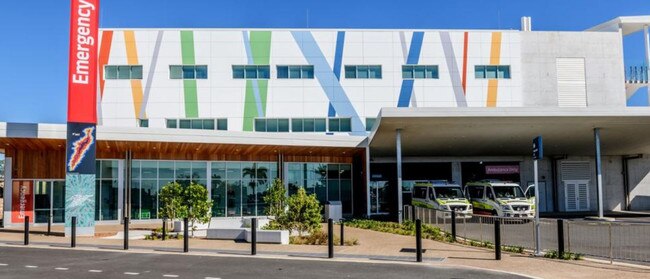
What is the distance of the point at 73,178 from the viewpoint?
22.7 m

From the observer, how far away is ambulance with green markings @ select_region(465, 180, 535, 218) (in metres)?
26.9

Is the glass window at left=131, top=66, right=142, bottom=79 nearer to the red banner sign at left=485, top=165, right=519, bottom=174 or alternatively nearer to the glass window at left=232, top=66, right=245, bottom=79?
the glass window at left=232, top=66, right=245, bottom=79

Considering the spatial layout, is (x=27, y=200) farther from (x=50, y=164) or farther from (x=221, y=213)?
(x=221, y=213)

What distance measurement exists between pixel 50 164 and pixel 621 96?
129 ft

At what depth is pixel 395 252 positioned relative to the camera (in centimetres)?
1628

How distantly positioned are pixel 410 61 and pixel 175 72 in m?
16.4

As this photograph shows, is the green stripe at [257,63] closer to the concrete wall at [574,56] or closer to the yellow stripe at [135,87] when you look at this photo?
the yellow stripe at [135,87]

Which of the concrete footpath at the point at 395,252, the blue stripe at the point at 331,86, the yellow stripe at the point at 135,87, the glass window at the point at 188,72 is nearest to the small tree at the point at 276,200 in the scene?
the concrete footpath at the point at 395,252

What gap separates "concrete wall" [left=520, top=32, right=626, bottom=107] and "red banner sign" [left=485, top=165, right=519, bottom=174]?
202 inches

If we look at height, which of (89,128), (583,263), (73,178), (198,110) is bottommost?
(583,263)

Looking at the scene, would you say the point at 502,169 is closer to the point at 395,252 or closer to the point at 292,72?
the point at 292,72

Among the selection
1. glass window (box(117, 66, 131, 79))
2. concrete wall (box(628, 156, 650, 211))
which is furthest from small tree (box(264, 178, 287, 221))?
concrete wall (box(628, 156, 650, 211))

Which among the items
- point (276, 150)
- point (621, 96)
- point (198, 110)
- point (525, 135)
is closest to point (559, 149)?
point (525, 135)

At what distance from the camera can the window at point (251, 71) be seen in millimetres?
41156
